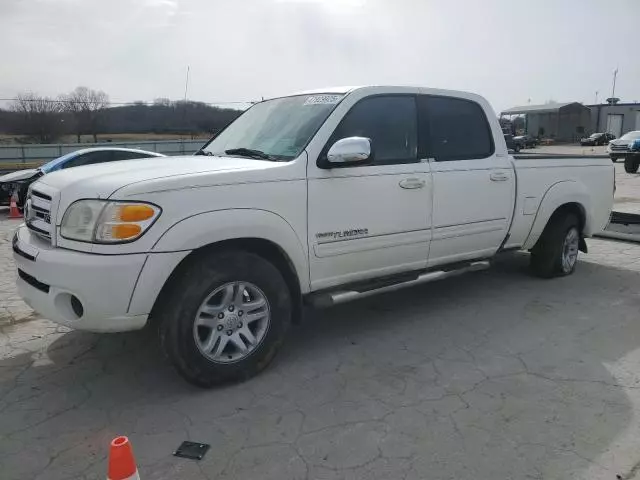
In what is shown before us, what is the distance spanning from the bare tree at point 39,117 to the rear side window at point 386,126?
56.6ft

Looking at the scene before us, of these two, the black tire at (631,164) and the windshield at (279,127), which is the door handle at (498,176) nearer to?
the windshield at (279,127)

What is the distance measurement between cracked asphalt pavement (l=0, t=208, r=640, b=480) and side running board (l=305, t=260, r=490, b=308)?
420mm

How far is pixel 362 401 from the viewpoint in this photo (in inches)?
132

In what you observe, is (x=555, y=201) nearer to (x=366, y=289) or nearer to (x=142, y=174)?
(x=366, y=289)

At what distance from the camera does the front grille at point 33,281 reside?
326 centimetres

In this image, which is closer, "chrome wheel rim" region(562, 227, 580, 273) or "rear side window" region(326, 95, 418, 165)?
"rear side window" region(326, 95, 418, 165)

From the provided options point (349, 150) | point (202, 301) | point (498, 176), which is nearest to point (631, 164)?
point (498, 176)

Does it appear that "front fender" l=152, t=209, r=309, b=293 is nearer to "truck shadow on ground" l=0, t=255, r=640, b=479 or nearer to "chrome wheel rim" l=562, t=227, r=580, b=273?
"truck shadow on ground" l=0, t=255, r=640, b=479

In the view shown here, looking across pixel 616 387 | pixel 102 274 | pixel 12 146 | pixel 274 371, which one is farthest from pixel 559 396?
pixel 12 146

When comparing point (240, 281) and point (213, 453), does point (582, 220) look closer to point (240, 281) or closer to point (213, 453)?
point (240, 281)

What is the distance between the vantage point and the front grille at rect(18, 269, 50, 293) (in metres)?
3.26

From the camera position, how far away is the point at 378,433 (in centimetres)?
299

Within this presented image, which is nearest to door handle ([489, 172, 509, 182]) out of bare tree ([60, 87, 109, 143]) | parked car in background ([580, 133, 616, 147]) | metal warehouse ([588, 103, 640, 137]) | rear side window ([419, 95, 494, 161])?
rear side window ([419, 95, 494, 161])

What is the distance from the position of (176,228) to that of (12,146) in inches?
714
